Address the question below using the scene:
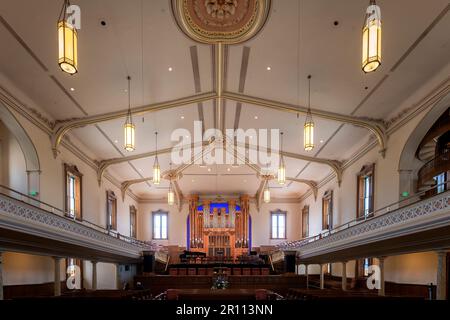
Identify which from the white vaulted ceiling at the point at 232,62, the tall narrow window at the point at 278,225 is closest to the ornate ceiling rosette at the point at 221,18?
the white vaulted ceiling at the point at 232,62

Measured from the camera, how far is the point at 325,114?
522 inches

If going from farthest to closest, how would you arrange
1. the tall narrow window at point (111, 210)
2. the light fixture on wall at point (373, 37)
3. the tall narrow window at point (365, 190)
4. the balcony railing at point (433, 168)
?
the tall narrow window at point (111, 210) < the tall narrow window at point (365, 190) < the balcony railing at point (433, 168) < the light fixture on wall at point (373, 37)

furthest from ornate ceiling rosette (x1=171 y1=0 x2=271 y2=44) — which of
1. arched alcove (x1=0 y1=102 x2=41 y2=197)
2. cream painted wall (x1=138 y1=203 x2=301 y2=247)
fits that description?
cream painted wall (x1=138 y1=203 x2=301 y2=247)

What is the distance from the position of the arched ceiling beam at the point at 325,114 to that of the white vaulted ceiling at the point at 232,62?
261mm

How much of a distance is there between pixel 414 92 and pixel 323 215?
39.1 feet

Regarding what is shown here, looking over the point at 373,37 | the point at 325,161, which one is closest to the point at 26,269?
the point at 373,37

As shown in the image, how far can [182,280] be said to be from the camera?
56.9 ft

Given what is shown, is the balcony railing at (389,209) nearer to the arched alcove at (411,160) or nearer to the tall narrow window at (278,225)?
the arched alcove at (411,160)

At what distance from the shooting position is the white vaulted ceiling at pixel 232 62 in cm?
807

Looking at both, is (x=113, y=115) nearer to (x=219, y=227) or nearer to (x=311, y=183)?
(x=311, y=183)

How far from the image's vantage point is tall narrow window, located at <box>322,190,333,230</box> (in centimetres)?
1994

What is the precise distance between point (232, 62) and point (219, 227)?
17714 mm

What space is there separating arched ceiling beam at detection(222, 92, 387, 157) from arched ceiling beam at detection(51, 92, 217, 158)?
1.01 meters

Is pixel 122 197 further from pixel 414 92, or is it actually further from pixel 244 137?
pixel 414 92
